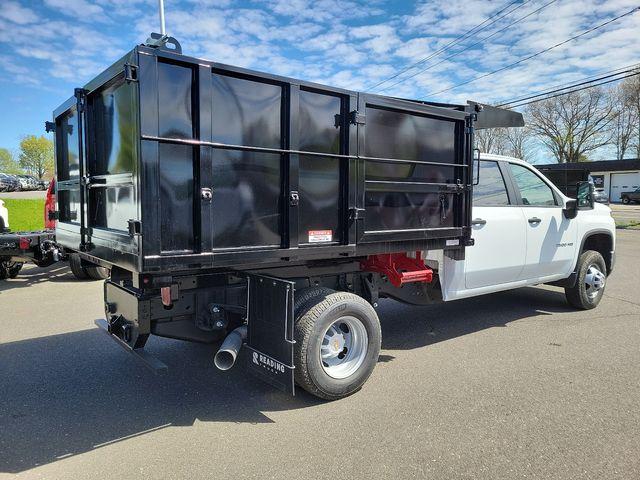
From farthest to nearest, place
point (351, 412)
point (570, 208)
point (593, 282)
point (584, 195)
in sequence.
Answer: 1. point (593, 282)
2. point (584, 195)
3. point (570, 208)
4. point (351, 412)

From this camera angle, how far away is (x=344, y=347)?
166 inches

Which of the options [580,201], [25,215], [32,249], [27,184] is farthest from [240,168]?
[27,184]

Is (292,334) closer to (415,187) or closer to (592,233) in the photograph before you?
(415,187)

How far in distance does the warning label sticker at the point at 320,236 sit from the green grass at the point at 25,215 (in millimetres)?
13386

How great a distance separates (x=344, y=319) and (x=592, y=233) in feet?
15.7

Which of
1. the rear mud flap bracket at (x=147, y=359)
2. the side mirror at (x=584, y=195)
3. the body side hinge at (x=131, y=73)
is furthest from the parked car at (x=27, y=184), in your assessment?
the body side hinge at (x=131, y=73)

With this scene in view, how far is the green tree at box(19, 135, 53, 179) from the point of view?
73.9 metres

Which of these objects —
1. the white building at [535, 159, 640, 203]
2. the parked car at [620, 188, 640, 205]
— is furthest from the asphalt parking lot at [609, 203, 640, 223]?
the white building at [535, 159, 640, 203]

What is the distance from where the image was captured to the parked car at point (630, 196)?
4800 centimetres

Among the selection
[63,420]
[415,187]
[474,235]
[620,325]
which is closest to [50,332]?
[63,420]

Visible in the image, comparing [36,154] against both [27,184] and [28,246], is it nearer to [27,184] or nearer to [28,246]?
[27,184]

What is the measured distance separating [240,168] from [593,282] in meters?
5.82

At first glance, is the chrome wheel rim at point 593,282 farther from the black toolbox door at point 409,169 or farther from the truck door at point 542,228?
the black toolbox door at point 409,169

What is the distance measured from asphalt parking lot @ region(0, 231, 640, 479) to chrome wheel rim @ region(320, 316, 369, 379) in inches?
10.4
